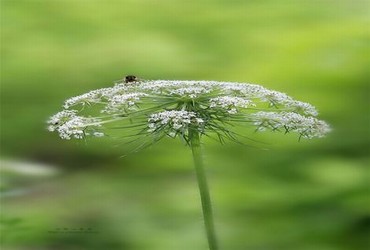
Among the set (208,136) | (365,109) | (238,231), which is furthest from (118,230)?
(365,109)

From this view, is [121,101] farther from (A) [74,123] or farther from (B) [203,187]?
(B) [203,187]

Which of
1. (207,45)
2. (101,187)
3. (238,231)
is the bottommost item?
(238,231)

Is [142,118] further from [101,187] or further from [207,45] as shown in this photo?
[207,45]

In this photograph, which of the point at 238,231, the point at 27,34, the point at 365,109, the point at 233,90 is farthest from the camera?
the point at 27,34

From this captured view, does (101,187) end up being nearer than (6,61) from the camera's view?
Yes

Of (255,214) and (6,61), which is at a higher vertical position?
(6,61)

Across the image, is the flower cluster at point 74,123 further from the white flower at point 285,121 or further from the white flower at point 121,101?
the white flower at point 285,121

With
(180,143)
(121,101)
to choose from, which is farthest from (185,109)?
(180,143)

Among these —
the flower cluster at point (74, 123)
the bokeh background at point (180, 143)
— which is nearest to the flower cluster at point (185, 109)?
the flower cluster at point (74, 123)
